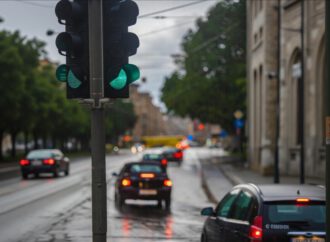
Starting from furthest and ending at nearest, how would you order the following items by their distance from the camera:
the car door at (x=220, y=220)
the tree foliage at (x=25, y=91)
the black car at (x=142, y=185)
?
the tree foliage at (x=25, y=91) < the black car at (x=142, y=185) < the car door at (x=220, y=220)

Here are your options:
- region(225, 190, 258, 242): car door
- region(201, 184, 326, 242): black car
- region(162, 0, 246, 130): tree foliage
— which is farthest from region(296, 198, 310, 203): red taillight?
region(162, 0, 246, 130): tree foliage

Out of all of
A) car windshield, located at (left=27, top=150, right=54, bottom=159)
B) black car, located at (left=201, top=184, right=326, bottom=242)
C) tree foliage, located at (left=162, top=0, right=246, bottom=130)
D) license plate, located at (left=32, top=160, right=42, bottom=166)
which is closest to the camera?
black car, located at (left=201, top=184, right=326, bottom=242)

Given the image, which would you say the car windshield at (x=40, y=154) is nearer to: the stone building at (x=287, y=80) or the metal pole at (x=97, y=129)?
the stone building at (x=287, y=80)

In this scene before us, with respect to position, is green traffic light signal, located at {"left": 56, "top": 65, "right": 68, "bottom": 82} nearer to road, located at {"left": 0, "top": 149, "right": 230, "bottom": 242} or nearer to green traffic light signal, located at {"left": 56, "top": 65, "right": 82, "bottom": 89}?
green traffic light signal, located at {"left": 56, "top": 65, "right": 82, "bottom": 89}

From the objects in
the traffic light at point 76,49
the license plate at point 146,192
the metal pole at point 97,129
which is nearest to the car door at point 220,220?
the metal pole at point 97,129

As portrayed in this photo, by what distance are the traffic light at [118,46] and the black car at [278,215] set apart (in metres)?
2.02

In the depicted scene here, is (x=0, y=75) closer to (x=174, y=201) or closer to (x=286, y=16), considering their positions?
(x=286, y=16)

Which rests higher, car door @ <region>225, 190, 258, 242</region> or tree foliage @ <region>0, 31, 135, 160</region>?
tree foliage @ <region>0, 31, 135, 160</region>

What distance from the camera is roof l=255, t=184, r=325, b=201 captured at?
8.30 meters

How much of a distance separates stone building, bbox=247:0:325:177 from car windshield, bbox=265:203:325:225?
18.5 m

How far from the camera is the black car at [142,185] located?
69.8 ft

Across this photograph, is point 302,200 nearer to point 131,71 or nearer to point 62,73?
point 131,71

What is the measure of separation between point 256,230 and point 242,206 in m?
0.97

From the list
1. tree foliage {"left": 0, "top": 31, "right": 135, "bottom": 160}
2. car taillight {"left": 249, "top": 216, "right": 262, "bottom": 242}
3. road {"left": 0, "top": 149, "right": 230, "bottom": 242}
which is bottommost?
road {"left": 0, "top": 149, "right": 230, "bottom": 242}
